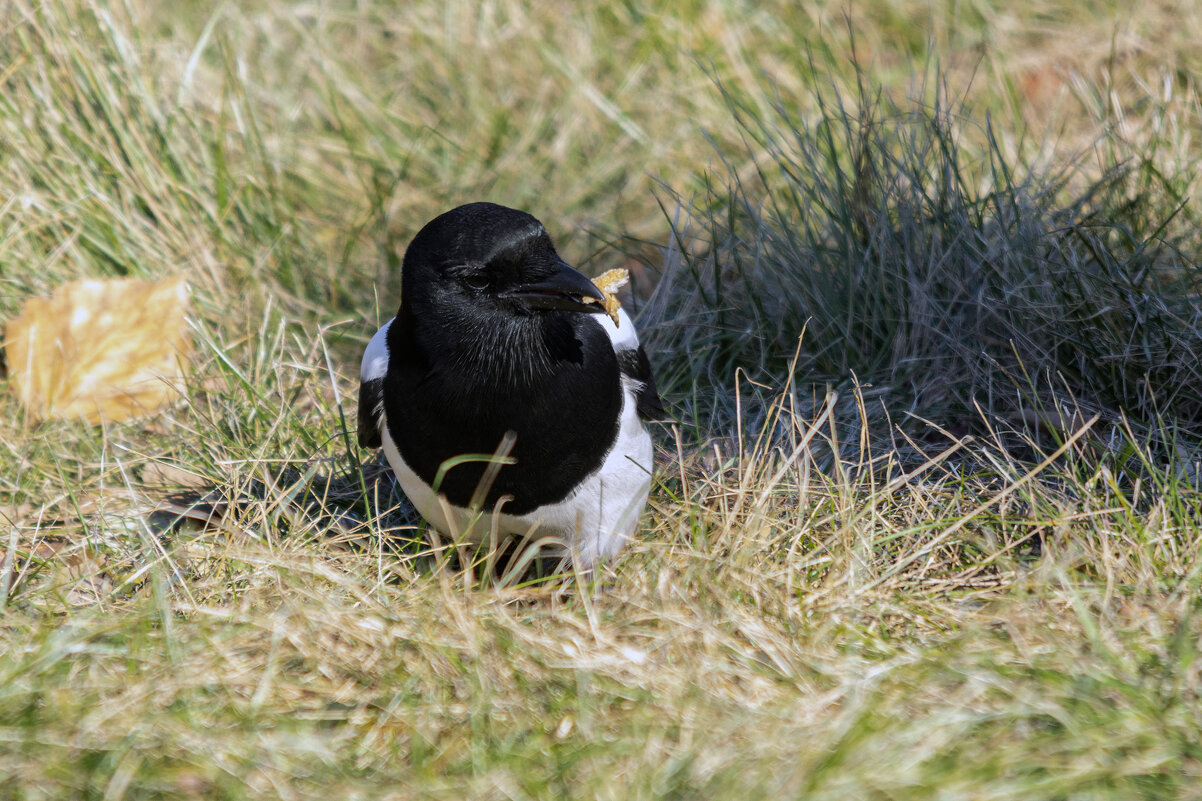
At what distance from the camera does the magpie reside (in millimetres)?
2416

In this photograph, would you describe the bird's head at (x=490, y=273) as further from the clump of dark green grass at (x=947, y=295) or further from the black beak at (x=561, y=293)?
the clump of dark green grass at (x=947, y=295)

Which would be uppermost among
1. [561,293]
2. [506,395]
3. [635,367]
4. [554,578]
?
[561,293]

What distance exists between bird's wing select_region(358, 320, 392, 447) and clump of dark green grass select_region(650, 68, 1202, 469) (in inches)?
31.6

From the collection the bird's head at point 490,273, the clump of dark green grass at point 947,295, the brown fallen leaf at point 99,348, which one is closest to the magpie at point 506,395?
the bird's head at point 490,273

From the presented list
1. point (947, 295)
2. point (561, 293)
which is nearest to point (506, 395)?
point (561, 293)

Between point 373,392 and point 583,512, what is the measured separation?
561 millimetres

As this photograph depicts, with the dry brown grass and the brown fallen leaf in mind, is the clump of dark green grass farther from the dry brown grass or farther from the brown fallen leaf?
the brown fallen leaf

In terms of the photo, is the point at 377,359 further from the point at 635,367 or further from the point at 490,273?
the point at 635,367

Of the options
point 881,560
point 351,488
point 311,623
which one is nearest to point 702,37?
point 351,488

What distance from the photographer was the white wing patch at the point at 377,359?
2.71 meters

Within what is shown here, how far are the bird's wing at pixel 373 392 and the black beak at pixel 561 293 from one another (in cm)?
44

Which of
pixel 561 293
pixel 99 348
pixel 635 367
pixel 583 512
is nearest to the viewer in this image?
pixel 561 293

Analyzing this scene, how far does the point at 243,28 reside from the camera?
4.68 m

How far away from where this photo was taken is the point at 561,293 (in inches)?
94.8
